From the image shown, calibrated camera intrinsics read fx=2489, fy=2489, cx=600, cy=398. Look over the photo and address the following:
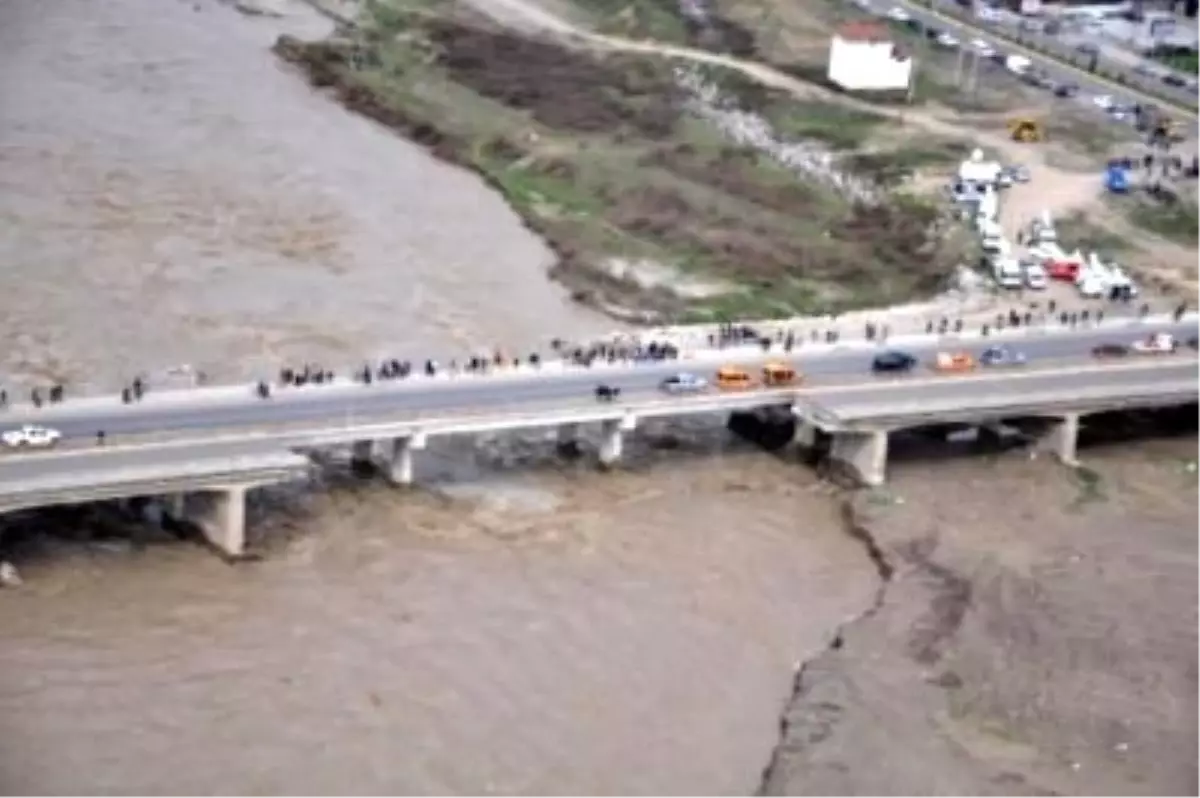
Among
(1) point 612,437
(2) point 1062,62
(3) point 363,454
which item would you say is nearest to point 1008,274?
(1) point 612,437

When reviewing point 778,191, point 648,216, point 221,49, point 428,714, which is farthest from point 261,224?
point 428,714

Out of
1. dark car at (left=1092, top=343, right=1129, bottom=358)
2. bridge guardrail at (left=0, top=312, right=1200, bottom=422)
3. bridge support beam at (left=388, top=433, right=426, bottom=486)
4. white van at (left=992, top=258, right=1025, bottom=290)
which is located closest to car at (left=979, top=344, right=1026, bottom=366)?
bridge guardrail at (left=0, top=312, right=1200, bottom=422)

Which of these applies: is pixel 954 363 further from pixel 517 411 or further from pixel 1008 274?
pixel 517 411

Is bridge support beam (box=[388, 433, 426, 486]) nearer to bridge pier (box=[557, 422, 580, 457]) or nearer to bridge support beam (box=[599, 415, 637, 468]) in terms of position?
bridge pier (box=[557, 422, 580, 457])

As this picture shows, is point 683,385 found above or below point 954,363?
below

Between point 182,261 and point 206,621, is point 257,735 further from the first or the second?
point 182,261

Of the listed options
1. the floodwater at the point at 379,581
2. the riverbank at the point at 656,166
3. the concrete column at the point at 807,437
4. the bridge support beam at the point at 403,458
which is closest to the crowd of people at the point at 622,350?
the floodwater at the point at 379,581

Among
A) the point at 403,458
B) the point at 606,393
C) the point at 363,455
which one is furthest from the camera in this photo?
the point at 606,393
